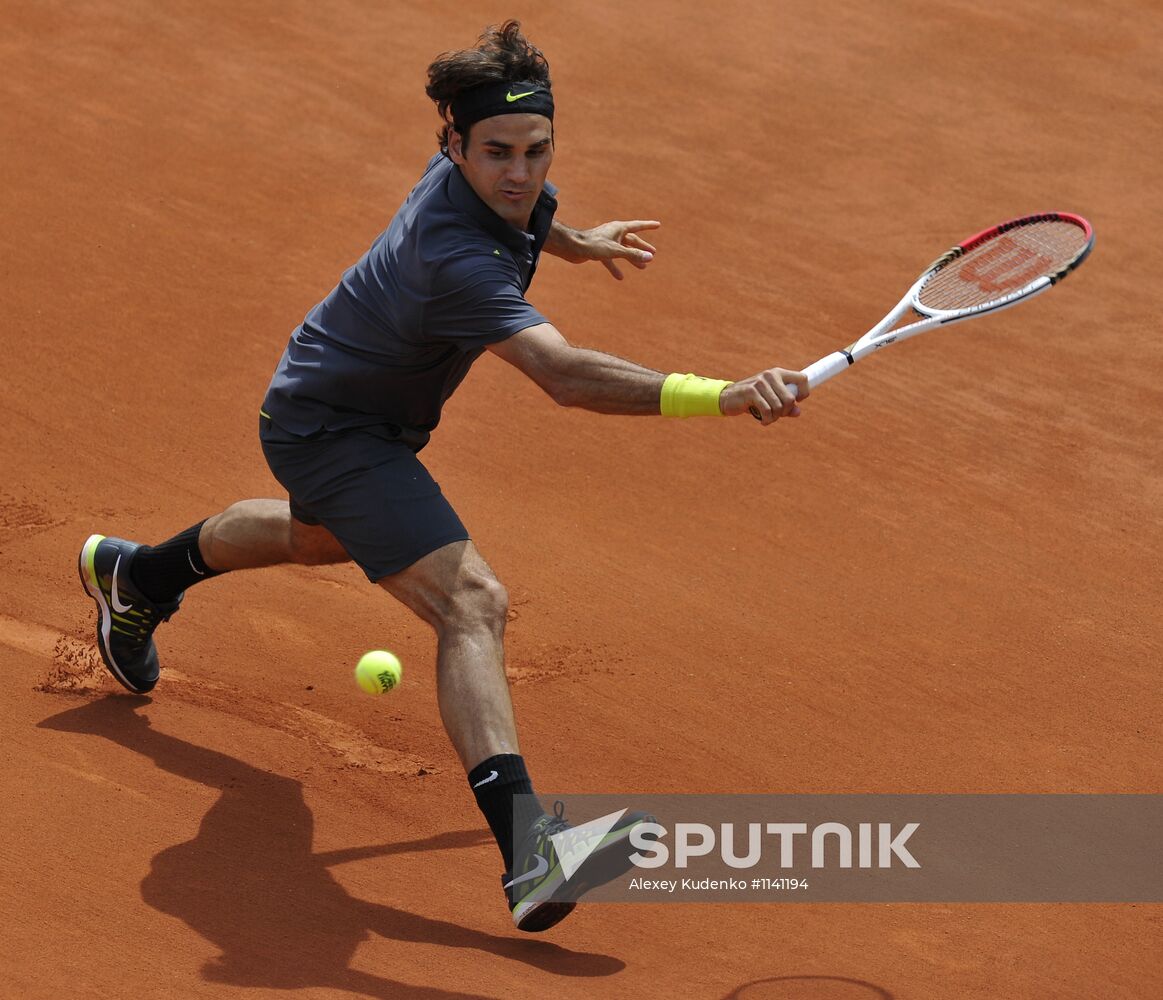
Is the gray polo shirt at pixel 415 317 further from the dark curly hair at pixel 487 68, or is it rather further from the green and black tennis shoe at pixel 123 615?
the green and black tennis shoe at pixel 123 615

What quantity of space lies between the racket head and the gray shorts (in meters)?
1.70

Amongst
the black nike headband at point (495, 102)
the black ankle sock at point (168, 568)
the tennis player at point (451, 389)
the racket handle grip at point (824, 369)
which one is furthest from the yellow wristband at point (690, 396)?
the black ankle sock at point (168, 568)

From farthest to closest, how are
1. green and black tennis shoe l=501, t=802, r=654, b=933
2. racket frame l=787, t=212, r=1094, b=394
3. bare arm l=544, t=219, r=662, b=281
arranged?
bare arm l=544, t=219, r=662, b=281
racket frame l=787, t=212, r=1094, b=394
green and black tennis shoe l=501, t=802, r=654, b=933

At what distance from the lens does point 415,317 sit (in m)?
4.34

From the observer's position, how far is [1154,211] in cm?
907

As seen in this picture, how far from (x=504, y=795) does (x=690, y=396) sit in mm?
1064

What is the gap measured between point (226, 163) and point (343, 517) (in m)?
4.93

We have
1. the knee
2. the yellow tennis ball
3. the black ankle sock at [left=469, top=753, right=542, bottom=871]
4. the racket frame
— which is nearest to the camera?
the black ankle sock at [left=469, top=753, right=542, bottom=871]

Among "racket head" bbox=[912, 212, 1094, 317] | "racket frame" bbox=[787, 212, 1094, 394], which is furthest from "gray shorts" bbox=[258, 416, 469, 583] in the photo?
"racket head" bbox=[912, 212, 1094, 317]

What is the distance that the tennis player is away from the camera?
399cm

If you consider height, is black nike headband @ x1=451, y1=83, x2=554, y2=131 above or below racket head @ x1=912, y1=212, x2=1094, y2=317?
above

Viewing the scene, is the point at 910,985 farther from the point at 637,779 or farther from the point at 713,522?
the point at 713,522

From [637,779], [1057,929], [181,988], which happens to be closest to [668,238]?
[637,779]

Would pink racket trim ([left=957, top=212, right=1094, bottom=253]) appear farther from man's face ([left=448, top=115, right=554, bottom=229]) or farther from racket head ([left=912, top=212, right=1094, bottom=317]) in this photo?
man's face ([left=448, top=115, right=554, bottom=229])
